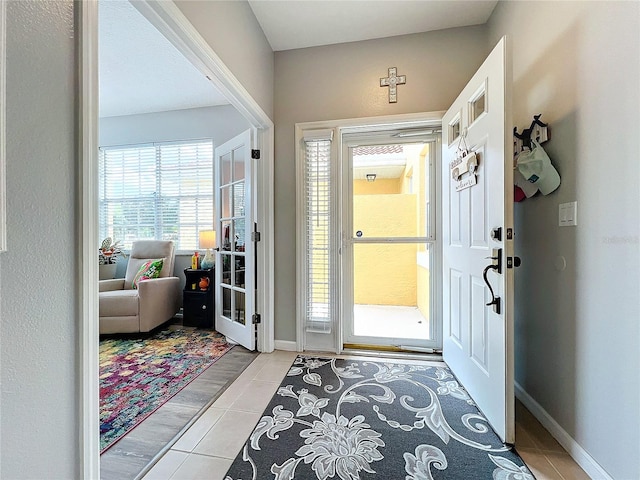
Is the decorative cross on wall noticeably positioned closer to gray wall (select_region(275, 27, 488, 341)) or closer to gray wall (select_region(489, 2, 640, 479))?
gray wall (select_region(275, 27, 488, 341))

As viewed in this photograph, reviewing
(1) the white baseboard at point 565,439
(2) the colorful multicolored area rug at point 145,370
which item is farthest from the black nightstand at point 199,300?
(1) the white baseboard at point 565,439

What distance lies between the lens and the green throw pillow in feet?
10.4

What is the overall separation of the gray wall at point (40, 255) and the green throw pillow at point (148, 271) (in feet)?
8.36

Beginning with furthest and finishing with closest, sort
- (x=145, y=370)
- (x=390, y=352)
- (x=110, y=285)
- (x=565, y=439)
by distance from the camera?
(x=110, y=285)
(x=390, y=352)
(x=145, y=370)
(x=565, y=439)

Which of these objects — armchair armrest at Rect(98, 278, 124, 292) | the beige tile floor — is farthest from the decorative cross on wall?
armchair armrest at Rect(98, 278, 124, 292)

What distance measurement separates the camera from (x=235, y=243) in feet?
9.00

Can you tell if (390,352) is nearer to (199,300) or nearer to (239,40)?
(199,300)

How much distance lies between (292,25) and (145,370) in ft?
9.64

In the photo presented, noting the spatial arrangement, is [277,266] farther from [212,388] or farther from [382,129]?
[382,129]

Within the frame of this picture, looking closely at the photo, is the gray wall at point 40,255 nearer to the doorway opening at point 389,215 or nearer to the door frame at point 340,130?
the door frame at point 340,130

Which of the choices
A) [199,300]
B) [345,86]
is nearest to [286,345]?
[199,300]

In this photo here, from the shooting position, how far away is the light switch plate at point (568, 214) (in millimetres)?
1307

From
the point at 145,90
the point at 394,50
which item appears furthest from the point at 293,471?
the point at 145,90

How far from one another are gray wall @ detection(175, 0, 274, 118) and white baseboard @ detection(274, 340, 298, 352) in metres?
2.03
